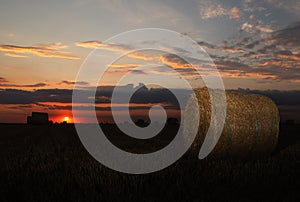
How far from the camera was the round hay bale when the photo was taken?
11188 mm

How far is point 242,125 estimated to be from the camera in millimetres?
11406

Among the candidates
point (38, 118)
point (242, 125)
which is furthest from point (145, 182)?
point (38, 118)

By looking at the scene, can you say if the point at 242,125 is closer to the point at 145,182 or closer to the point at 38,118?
the point at 145,182

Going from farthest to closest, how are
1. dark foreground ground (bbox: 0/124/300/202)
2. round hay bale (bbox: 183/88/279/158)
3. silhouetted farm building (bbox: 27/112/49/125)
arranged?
1. silhouetted farm building (bbox: 27/112/49/125)
2. round hay bale (bbox: 183/88/279/158)
3. dark foreground ground (bbox: 0/124/300/202)

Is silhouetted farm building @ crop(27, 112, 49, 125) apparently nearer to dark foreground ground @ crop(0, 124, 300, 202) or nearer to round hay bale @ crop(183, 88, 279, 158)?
round hay bale @ crop(183, 88, 279, 158)

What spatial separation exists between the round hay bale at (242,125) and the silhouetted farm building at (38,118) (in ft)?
77.2

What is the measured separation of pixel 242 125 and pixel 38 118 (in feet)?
83.0

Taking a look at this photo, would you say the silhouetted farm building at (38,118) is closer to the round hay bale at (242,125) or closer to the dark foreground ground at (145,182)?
the round hay bale at (242,125)

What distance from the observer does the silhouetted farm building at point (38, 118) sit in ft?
109

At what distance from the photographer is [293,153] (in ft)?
39.2

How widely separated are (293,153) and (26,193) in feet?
29.1

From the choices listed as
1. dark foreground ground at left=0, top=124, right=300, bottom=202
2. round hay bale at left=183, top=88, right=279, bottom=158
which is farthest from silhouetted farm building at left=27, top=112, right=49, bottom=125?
dark foreground ground at left=0, top=124, right=300, bottom=202

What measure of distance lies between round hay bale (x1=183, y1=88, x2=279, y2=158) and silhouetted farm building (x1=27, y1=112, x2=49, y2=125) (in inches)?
926

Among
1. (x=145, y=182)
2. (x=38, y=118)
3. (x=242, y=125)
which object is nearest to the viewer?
(x=145, y=182)
